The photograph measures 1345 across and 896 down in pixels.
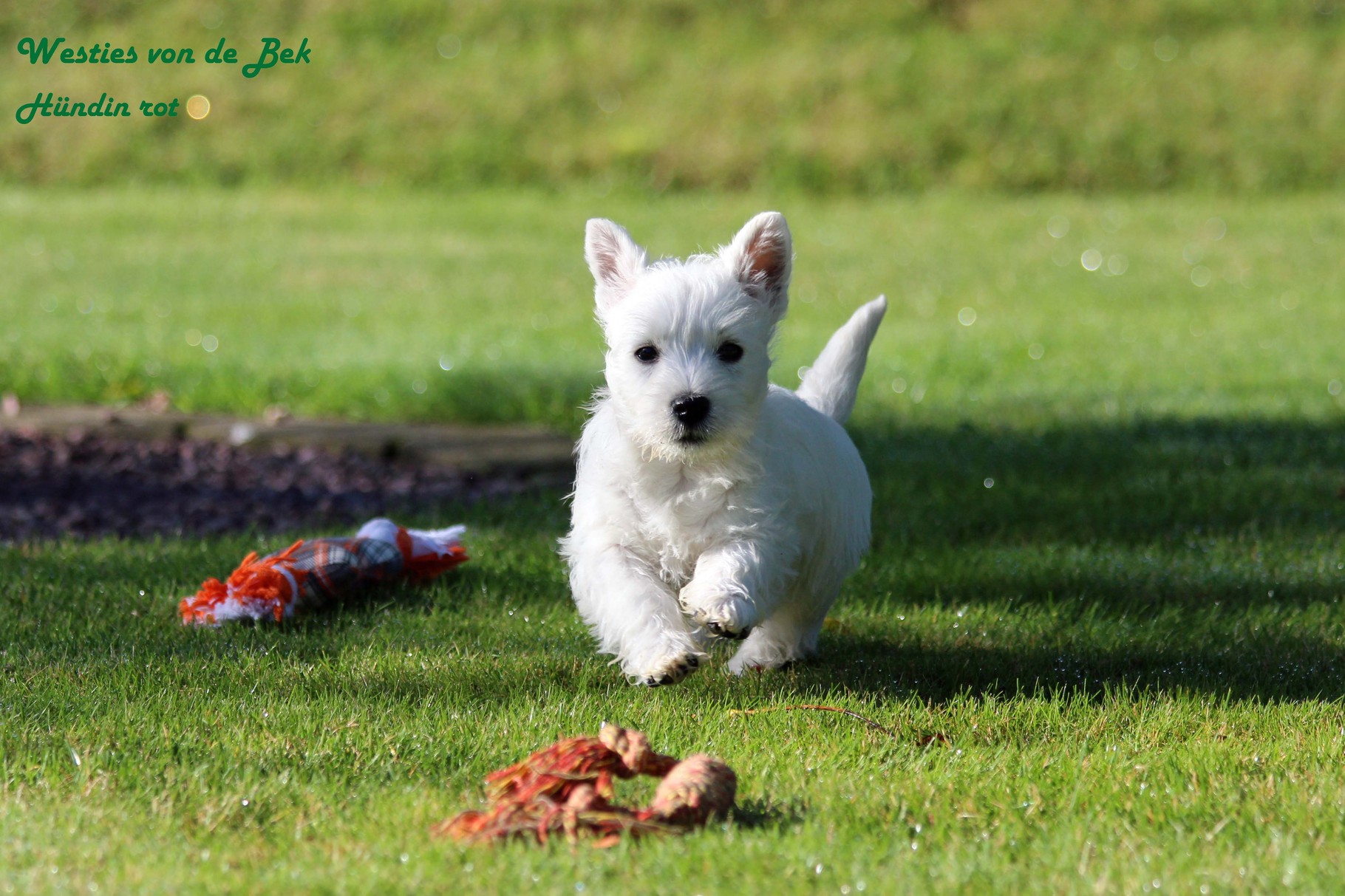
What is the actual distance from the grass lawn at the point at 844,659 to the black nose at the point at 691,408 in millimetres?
787

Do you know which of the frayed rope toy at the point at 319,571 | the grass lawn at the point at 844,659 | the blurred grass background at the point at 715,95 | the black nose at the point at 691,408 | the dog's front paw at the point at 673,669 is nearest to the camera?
the grass lawn at the point at 844,659

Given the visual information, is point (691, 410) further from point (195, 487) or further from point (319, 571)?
point (195, 487)

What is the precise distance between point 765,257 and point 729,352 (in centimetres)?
35

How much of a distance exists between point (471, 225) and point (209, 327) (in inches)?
228

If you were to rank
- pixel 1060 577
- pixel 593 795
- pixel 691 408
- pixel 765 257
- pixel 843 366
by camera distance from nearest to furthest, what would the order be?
pixel 593 795, pixel 691 408, pixel 765 257, pixel 843 366, pixel 1060 577

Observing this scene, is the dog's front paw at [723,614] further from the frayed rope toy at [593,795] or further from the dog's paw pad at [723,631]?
the frayed rope toy at [593,795]

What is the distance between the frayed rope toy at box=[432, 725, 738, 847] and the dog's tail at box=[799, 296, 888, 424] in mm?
1994

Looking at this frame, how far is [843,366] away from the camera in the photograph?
16.1 feet

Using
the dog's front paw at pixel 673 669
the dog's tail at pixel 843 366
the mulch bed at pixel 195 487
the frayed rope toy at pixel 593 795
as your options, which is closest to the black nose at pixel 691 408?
the dog's front paw at pixel 673 669

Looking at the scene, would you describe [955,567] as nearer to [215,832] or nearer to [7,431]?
[215,832]

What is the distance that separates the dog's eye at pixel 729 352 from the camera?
3.91m

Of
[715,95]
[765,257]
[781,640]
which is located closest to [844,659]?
[781,640]

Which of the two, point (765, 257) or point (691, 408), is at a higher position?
point (765, 257)

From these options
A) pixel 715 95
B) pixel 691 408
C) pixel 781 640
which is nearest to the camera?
pixel 691 408
